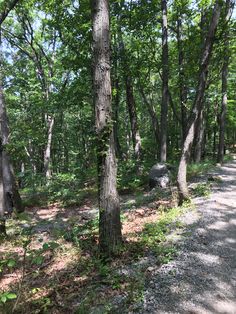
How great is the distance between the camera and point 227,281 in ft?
14.4

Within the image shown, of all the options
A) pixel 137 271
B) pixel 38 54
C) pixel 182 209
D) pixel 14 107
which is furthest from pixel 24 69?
pixel 137 271

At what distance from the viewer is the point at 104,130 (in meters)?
5.17

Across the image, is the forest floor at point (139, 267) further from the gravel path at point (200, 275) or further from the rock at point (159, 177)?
the rock at point (159, 177)

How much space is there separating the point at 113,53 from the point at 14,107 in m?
9.37

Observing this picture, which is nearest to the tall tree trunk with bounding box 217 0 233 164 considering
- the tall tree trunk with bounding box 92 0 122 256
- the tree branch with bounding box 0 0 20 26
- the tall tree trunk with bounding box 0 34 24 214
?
the tall tree trunk with bounding box 92 0 122 256

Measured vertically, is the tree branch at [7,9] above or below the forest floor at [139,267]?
above

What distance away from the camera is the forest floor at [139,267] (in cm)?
396

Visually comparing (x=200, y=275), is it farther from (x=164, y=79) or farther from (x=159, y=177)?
(x=164, y=79)

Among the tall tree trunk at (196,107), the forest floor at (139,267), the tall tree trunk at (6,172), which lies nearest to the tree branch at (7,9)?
the tall tree trunk at (6,172)

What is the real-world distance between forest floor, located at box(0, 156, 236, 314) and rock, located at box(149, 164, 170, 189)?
9.46 ft

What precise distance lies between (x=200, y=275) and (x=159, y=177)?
6992mm

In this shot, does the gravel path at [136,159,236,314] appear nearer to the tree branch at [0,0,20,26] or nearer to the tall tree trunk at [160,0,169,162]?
the tall tree trunk at [160,0,169,162]

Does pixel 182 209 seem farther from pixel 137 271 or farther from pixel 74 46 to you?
pixel 74 46

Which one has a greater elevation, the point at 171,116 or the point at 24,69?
the point at 24,69
